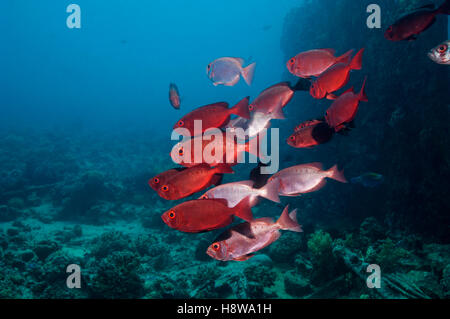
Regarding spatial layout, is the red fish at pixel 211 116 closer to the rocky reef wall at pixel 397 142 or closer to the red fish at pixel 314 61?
the red fish at pixel 314 61

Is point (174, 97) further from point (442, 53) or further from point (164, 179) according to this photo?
point (442, 53)

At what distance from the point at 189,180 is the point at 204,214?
345 millimetres

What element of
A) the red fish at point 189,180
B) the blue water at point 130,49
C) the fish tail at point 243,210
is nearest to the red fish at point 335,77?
the red fish at point 189,180

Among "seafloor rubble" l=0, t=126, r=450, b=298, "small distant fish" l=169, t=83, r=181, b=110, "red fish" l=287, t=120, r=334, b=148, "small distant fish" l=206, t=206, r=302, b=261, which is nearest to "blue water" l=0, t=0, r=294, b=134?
"seafloor rubble" l=0, t=126, r=450, b=298

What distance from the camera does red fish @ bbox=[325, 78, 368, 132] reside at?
2.13m

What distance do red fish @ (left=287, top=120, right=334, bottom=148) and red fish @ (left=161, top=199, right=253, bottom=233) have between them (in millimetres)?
1175

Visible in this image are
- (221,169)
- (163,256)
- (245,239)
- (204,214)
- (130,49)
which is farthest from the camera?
(130,49)

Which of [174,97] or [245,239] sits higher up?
A: [174,97]

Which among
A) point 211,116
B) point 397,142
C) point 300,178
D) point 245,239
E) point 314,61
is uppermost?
point 314,61

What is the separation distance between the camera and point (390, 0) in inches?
359

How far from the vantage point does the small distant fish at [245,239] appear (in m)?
2.29

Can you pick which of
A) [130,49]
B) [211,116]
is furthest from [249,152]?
[130,49]

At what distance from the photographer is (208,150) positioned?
2.10 meters

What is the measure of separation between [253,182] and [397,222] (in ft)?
23.0
